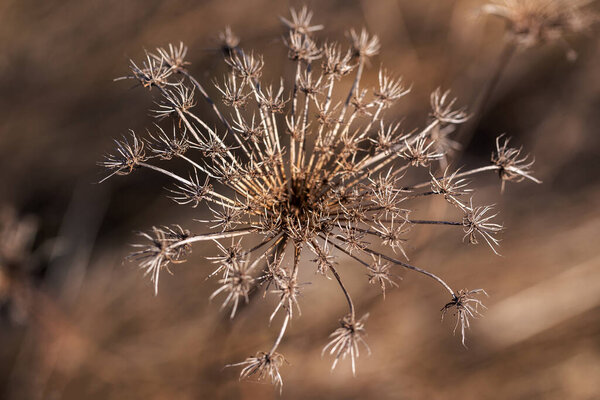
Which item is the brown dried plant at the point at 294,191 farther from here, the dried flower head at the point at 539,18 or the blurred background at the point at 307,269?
the blurred background at the point at 307,269

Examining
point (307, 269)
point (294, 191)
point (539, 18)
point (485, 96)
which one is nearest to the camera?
point (294, 191)

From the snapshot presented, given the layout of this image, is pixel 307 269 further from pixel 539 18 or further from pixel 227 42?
pixel 539 18

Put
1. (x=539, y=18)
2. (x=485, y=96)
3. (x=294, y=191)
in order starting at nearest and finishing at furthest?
(x=294, y=191), (x=539, y=18), (x=485, y=96)

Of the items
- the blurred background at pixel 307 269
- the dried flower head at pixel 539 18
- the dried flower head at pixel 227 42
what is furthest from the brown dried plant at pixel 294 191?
the blurred background at pixel 307 269

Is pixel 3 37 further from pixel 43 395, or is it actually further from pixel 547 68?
pixel 547 68

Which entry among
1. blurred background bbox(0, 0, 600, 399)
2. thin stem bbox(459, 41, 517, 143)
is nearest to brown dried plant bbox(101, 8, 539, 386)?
thin stem bbox(459, 41, 517, 143)

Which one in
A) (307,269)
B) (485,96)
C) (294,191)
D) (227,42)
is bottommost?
(294,191)

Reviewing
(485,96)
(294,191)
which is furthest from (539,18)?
(294,191)

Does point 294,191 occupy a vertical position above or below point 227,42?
below

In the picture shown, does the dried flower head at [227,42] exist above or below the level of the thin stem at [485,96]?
below
